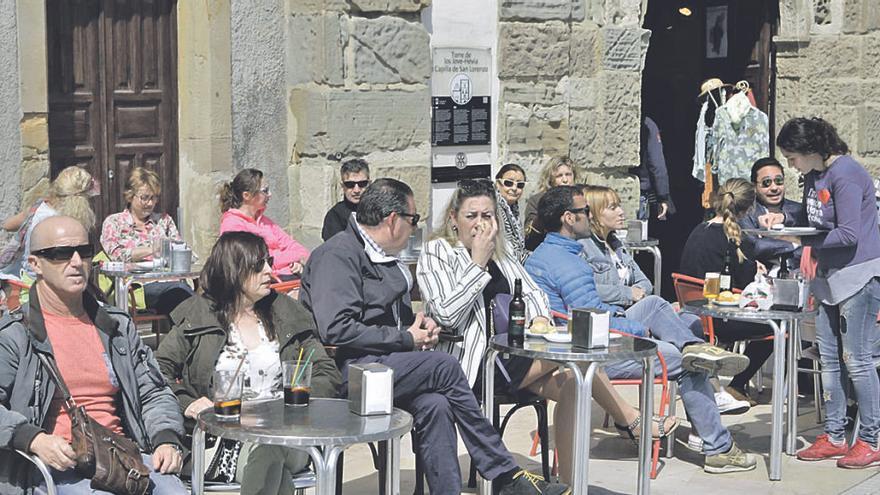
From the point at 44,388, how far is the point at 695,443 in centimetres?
337

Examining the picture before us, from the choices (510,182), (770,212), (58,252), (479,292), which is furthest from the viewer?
(510,182)

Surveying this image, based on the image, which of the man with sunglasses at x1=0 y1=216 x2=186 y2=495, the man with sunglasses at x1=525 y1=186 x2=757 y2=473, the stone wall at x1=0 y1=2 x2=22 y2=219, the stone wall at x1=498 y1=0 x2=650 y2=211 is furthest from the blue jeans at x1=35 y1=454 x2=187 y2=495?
the stone wall at x1=498 y1=0 x2=650 y2=211

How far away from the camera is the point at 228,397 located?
4.32m

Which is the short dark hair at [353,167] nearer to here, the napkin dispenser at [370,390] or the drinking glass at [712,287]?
the drinking glass at [712,287]

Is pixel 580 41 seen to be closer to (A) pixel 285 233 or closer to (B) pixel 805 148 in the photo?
(A) pixel 285 233

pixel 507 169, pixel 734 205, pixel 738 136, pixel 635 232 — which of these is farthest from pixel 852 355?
pixel 738 136

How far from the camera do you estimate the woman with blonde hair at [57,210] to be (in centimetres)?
715

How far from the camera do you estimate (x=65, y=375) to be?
14.7 ft

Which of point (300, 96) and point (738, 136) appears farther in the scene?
point (738, 136)

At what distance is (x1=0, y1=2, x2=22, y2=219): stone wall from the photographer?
7.73 metres

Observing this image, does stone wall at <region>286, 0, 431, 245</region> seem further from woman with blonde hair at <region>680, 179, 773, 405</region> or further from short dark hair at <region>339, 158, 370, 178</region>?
woman with blonde hair at <region>680, 179, 773, 405</region>

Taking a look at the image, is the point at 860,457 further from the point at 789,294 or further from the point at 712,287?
the point at 712,287

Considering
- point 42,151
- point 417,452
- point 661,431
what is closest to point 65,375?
point 417,452

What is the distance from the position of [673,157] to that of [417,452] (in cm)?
737
